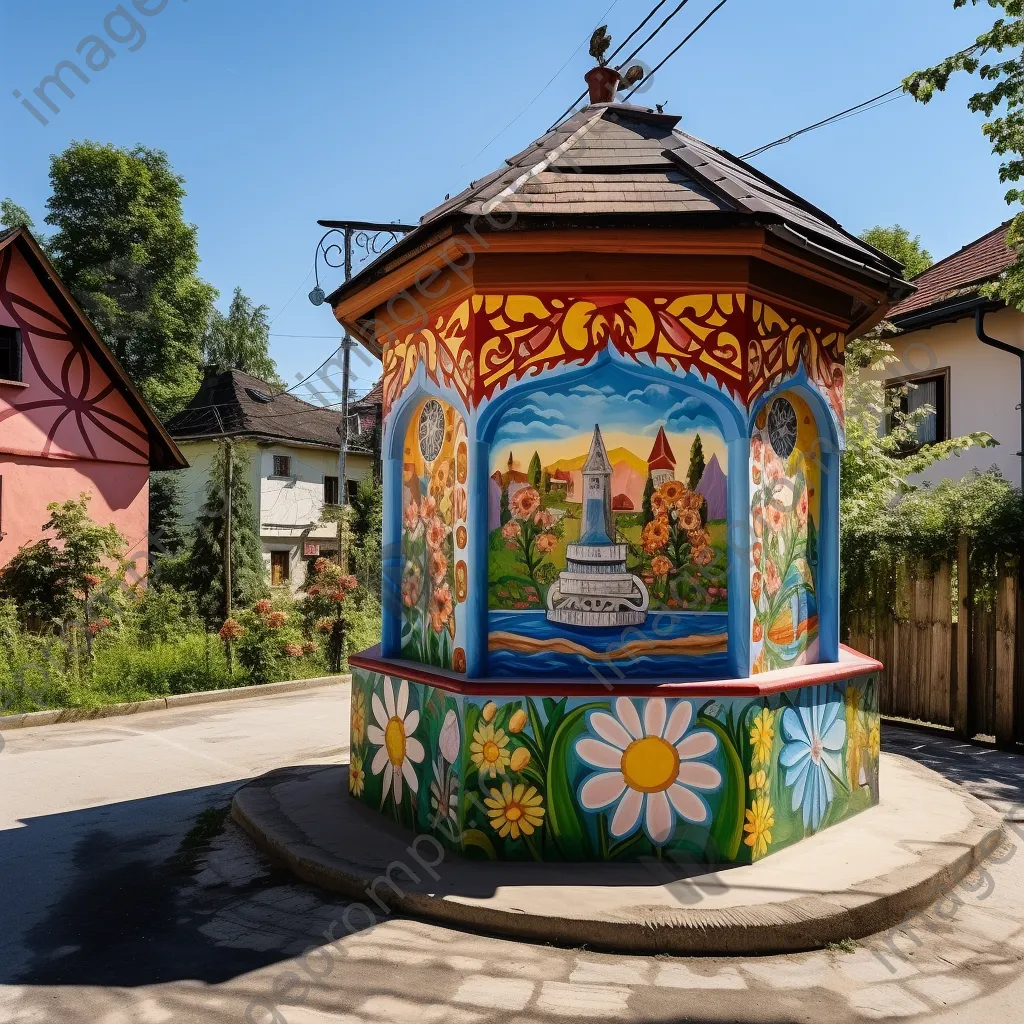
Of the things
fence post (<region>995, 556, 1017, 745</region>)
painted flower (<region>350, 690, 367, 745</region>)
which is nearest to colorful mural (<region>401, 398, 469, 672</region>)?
painted flower (<region>350, 690, 367, 745</region>)

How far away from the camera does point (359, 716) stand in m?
6.69

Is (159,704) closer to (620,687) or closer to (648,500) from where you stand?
(620,687)

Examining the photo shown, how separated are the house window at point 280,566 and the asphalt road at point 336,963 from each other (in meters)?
24.1

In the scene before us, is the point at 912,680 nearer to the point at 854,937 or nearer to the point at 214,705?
the point at 854,937

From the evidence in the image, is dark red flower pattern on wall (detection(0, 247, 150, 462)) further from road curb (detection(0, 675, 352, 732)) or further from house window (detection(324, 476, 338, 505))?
house window (detection(324, 476, 338, 505))

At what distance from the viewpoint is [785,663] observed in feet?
19.9

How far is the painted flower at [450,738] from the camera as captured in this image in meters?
5.42

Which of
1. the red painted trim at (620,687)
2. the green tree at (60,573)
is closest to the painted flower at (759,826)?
the red painted trim at (620,687)

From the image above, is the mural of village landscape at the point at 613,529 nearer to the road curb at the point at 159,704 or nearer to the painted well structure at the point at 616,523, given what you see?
the painted well structure at the point at 616,523

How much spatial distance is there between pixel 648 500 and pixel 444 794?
223cm

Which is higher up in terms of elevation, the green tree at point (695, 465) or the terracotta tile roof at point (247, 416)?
the terracotta tile roof at point (247, 416)

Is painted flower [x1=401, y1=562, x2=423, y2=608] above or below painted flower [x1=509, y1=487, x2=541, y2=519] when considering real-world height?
below

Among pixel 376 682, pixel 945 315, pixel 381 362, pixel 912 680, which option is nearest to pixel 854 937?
pixel 376 682

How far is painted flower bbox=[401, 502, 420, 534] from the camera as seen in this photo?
6512mm
